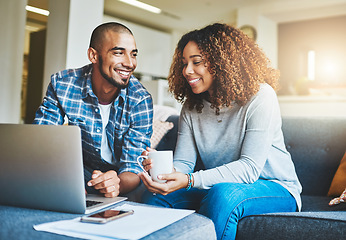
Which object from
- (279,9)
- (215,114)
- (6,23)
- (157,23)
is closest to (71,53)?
(6,23)

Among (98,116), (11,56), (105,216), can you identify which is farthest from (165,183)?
(11,56)

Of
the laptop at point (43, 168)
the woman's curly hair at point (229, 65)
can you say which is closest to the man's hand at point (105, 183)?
Answer: the laptop at point (43, 168)

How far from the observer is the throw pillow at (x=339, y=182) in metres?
1.59

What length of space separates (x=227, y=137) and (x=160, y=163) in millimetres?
415

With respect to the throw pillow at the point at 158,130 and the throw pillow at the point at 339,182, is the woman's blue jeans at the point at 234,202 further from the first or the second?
the throw pillow at the point at 158,130

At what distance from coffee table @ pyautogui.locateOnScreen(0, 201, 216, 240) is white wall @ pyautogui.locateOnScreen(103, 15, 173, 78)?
6.55 meters

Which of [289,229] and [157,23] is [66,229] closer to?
[289,229]

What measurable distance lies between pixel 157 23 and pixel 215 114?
644cm

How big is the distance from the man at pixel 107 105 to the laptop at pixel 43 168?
536 mm

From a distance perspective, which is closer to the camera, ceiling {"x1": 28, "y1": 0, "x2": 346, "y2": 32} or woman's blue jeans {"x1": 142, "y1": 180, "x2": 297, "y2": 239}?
woman's blue jeans {"x1": 142, "y1": 180, "x2": 297, "y2": 239}

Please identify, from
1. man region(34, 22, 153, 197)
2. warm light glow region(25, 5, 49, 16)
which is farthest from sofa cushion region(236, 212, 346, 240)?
warm light glow region(25, 5, 49, 16)

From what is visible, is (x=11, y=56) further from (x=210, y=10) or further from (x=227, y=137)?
(x=210, y=10)

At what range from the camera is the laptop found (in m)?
0.90

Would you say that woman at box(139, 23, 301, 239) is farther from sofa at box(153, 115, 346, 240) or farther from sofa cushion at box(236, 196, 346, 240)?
sofa at box(153, 115, 346, 240)
